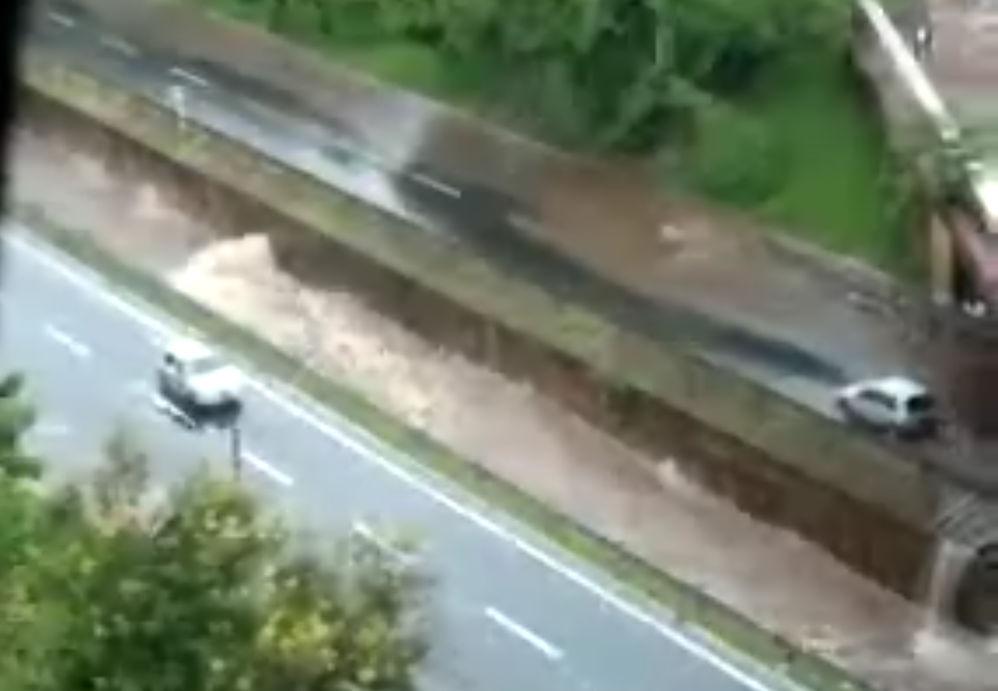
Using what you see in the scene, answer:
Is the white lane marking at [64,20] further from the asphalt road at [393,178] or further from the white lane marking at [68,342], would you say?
the white lane marking at [68,342]

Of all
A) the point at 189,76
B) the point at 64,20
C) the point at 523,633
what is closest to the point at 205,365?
the point at 523,633

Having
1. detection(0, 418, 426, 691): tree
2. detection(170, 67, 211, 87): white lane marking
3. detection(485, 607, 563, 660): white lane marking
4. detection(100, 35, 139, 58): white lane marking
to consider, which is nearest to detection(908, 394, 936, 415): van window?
detection(485, 607, 563, 660): white lane marking

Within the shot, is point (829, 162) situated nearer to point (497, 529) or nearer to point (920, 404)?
point (920, 404)

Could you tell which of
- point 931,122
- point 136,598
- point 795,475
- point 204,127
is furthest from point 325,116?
point 136,598

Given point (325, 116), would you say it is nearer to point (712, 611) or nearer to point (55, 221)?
point (55, 221)

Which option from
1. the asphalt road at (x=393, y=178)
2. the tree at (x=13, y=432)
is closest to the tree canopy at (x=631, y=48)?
the asphalt road at (x=393, y=178)
